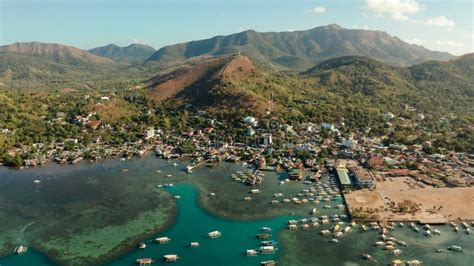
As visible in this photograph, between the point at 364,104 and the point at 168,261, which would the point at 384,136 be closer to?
the point at 364,104

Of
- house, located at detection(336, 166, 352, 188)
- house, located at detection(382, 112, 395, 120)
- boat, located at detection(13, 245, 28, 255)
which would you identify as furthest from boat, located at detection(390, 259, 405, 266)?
house, located at detection(382, 112, 395, 120)

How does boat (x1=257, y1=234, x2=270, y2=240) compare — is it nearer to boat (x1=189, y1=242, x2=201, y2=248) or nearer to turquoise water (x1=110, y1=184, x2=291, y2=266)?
turquoise water (x1=110, y1=184, x2=291, y2=266)

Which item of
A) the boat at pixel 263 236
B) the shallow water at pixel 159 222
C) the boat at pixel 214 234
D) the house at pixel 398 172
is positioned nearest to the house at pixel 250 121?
the shallow water at pixel 159 222

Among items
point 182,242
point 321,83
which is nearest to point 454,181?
point 182,242

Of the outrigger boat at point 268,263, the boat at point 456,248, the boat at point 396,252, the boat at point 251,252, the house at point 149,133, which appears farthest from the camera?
the house at point 149,133

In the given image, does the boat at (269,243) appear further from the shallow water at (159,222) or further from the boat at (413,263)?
the boat at (413,263)

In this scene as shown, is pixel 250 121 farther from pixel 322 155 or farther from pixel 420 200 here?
pixel 420 200
